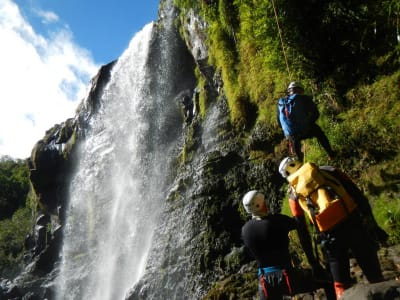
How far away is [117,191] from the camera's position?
70.4 feet

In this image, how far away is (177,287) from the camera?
37.0 ft

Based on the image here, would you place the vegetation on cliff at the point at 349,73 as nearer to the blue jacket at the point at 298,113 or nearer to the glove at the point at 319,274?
the blue jacket at the point at 298,113

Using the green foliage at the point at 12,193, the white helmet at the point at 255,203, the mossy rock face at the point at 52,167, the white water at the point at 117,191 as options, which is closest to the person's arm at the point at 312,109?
the white helmet at the point at 255,203

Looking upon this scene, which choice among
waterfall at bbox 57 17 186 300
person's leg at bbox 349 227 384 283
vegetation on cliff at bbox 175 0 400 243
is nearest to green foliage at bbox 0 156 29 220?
waterfall at bbox 57 17 186 300

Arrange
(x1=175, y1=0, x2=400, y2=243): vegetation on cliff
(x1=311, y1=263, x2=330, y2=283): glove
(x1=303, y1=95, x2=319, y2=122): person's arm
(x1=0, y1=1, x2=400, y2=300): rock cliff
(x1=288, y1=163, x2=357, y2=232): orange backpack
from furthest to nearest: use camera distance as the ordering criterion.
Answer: (x1=0, y1=1, x2=400, y2=300): rock cliff
(x1=175, y1=0, x2=400, y2=243): vegetation on cliff
(x1=303, y1=95, x2=319, y2=122): person's arm
(x1=311, y1=263, x2=330, y2=283): glove
(x1=288, y1=163, x2=357, y2=232): orange backpack

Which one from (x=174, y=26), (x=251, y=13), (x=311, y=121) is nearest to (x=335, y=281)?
(x=311, y=121)

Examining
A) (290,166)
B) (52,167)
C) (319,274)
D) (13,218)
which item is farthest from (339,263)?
(13,218)

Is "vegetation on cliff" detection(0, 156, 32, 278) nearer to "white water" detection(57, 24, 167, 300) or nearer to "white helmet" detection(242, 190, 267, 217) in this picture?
"white water" detection(57, 24, 167, 300)

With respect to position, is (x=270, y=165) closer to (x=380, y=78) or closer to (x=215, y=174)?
(x=215, y=174)

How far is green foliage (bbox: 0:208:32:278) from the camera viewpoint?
108ft

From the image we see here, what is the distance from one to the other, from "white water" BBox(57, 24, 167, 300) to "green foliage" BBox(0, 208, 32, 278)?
10.3 metres

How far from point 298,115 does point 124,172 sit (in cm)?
1637

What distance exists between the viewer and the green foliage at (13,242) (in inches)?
1292

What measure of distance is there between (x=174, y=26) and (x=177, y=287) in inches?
581
